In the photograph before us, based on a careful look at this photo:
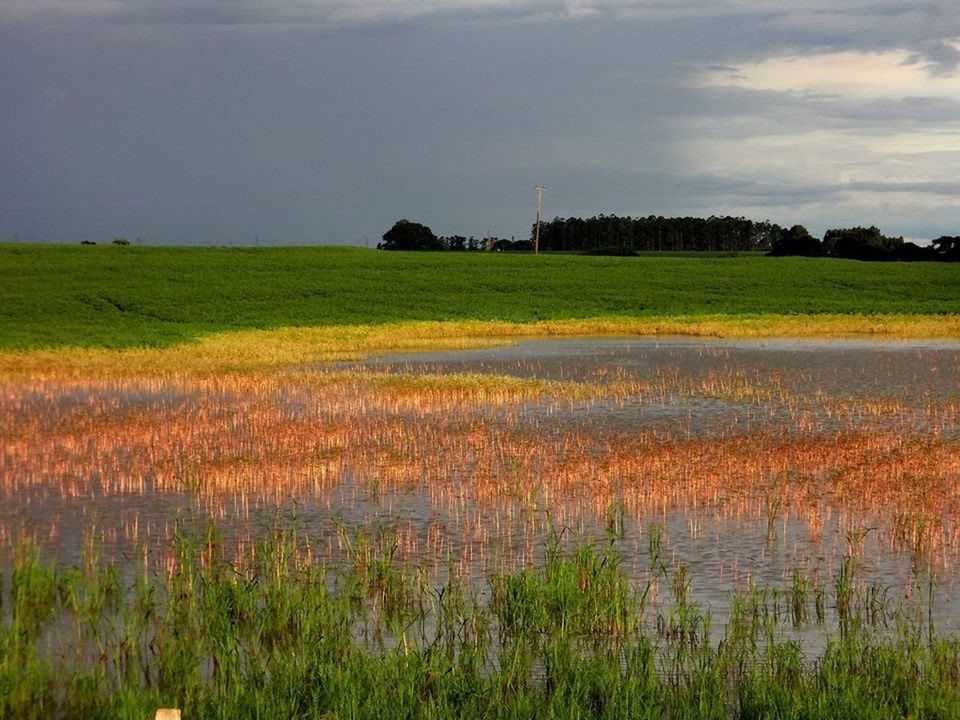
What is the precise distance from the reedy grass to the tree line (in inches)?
4383

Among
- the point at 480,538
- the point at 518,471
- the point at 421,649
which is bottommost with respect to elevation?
the point at 518,471

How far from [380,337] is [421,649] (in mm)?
41452

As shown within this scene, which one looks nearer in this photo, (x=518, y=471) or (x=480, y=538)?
(x=480, y=538)

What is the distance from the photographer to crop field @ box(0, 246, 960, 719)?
8.46 metres

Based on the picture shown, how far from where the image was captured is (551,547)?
12.8 m

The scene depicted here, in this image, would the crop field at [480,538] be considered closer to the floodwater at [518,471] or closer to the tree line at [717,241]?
the floodwater at [518,471]

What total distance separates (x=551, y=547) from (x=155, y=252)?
81.6m

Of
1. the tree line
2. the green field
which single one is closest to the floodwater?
the green field

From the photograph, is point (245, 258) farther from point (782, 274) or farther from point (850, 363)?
point (850, 363)

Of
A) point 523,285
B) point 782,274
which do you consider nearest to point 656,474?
point 523,285

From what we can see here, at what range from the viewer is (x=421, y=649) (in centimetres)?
945

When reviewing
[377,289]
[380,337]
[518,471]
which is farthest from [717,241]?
[518,471]

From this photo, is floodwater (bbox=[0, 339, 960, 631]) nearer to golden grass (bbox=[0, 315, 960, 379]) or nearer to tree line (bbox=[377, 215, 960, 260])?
golden grass (bbox=[0, 315, 960, 379])

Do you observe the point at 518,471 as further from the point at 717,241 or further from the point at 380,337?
the point at 717,241
